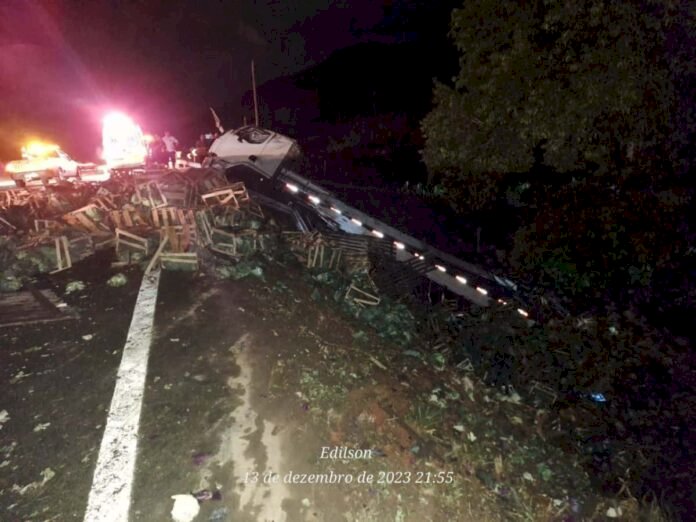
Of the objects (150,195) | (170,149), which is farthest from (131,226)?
(170,149)

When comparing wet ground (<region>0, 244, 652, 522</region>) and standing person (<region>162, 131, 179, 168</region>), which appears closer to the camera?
wet ground (<region>0, 244, 652, 522</region>)

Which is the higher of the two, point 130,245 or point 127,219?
point 127,219

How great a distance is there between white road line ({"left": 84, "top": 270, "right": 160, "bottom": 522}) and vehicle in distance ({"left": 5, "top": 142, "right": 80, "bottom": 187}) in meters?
10.2

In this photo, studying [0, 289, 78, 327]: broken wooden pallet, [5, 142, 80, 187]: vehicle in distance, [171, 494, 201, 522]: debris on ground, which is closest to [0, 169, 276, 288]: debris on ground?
[0, 289, 78, 327]: broken wooden pallet

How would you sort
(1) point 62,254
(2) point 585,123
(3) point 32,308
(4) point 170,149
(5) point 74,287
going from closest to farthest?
1. (3) point 32,308
2. (5) point 74,287
3. (1) point 62,254
4. (2) point 585,123
5. (4) point 170,149

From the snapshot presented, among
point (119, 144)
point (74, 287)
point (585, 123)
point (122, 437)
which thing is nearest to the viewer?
point (122, 437)

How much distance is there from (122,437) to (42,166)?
506 inches

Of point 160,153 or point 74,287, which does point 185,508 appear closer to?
point 74,287

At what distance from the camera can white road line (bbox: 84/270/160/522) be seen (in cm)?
268

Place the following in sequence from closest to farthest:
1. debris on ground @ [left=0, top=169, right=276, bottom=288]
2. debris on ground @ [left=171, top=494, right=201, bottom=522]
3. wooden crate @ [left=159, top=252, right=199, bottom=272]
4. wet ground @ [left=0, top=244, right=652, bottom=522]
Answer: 1. debris on ground @ [left=171, top=494, right=201, bottom=522]
2. wet ground @ [left=0, top=244, right=652, bottom=522]
3. wooden crate @ [left=159, top=252, right=199, bottom=272]
4. debris on ground @ [left=0, top=169, right=276, bottom=288]

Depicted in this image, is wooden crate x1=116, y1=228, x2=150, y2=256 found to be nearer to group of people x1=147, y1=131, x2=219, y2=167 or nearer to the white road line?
the white road line

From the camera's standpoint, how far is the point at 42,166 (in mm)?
12523

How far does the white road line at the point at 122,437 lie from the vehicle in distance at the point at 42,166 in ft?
33.5

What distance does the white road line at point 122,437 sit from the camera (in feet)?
8.78
